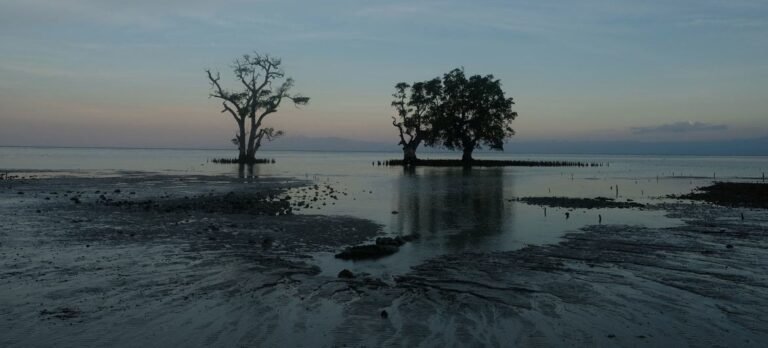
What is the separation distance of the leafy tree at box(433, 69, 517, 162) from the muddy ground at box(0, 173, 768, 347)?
2656 inches

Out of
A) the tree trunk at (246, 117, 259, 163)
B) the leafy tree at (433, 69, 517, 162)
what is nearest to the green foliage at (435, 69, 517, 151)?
the leafy tree at (433, 69, 517, 162)

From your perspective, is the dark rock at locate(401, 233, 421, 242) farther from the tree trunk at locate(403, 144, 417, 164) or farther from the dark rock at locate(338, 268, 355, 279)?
the tree trunk at locate(403, 144, 417, 164)

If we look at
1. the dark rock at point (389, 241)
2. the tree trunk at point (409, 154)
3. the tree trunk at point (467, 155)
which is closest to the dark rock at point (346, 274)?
the dark rock at point (389, 241)

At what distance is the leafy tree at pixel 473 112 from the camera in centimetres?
8512

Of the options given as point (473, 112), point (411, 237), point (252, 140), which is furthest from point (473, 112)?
point (411, 237)

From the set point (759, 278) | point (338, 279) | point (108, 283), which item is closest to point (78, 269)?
point (108, 283)

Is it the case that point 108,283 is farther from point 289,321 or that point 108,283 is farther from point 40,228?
point 40,228

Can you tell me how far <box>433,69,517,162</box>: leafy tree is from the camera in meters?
85.1

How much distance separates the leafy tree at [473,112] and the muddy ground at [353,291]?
221 feet

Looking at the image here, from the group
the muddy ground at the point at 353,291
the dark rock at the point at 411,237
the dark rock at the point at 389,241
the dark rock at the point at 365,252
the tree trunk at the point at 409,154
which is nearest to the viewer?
the muddy ground at the point at 353,291

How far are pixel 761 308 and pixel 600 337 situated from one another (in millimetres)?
3612

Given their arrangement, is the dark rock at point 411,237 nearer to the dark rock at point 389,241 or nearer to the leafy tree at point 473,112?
the dark rock at point 389,241

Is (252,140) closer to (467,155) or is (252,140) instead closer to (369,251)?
(467,155)

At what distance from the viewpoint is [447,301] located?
9.84 m
